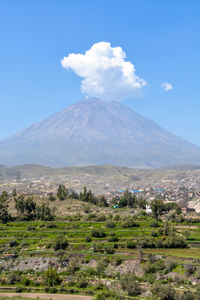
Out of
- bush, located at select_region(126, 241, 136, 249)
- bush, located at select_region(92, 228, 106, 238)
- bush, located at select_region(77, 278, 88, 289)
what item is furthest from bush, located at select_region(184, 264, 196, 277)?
bush, located at select_region(92, 228, 106, 238)

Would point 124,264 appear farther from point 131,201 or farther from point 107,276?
point 131,201

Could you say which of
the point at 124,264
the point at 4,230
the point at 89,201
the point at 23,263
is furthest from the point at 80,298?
the point at 89,201

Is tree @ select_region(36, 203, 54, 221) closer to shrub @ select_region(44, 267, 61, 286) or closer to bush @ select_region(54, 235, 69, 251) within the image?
bush @ select_region(54, 235, 69, 251)

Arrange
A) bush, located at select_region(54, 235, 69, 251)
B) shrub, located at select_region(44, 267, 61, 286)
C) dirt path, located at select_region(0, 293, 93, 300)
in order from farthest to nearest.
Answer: bush, located at select_region(54, 235, 69, 251) → shrub, located at select_region(44, 267, 61, 286) → dirt path, located at select_region(0, 293, 93, 300)

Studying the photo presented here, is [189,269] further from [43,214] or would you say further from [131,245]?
[43,214]

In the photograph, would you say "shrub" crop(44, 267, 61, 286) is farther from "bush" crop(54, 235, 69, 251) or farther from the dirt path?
"bush" crop(54, 235, 69, 251)

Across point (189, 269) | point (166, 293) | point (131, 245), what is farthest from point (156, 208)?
point (166, 293)

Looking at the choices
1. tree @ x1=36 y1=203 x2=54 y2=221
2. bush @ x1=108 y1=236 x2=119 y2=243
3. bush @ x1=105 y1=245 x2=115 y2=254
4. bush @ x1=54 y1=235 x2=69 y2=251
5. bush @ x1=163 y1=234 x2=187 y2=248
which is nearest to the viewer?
bush @ x1=105 y1=245 x2=115 y2=254

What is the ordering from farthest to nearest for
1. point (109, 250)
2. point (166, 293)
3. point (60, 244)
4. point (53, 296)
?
1. point (60, 244)
2. point (109, 250)
3. point (53, 296)
4. point (166, 293)

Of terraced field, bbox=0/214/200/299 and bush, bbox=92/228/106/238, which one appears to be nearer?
terraced field, bbox=0/214/200/299

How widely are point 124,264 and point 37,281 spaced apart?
10.2 m

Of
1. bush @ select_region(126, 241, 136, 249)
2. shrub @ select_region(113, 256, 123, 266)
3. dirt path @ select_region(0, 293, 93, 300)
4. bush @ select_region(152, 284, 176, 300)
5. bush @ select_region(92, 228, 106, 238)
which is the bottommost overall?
dirt path @ select_region(0, 293, 93, 300)

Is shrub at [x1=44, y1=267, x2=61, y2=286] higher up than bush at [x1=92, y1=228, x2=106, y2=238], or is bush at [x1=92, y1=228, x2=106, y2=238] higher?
bush at [x1=92, y1=228, x2=106, y2=238]

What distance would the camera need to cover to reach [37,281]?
38094 mm
